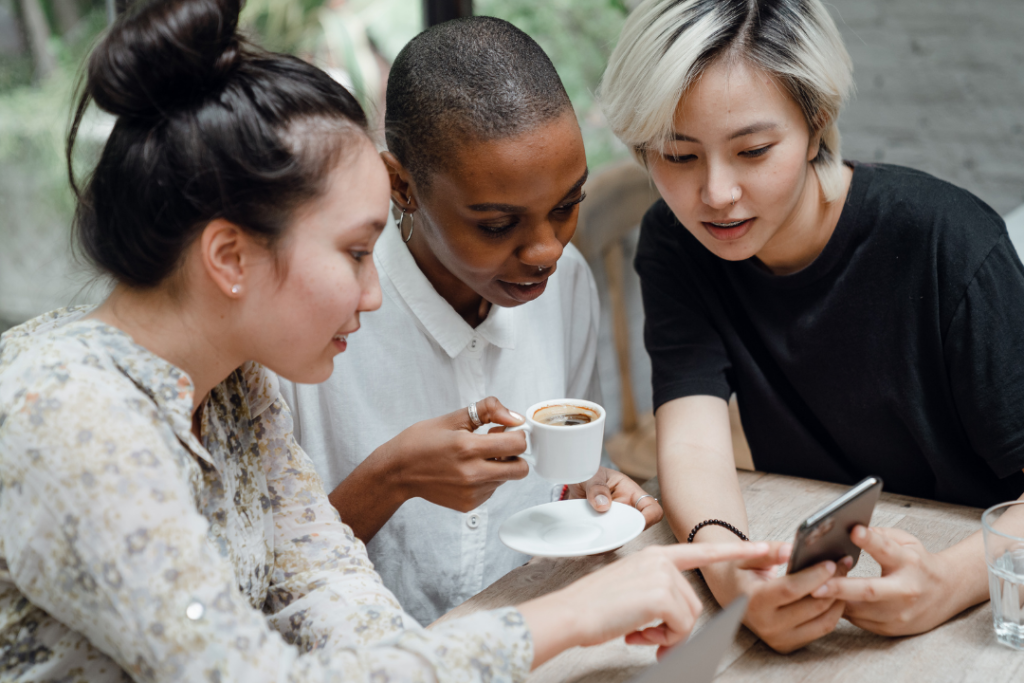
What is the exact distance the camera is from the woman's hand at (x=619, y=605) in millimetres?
733

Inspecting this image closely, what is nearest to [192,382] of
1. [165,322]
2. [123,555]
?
[165,322]

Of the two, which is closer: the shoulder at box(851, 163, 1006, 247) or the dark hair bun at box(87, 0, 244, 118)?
the dark hair bun at box(87, 0, 244, 118)

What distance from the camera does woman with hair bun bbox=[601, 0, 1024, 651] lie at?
111 centimetres

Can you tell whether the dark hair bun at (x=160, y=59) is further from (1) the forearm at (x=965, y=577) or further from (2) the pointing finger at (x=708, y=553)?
(1) the forearm at (x=965, y=577)

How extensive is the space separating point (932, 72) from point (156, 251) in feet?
8.72

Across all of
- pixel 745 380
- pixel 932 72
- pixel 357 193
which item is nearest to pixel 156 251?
pixel 357 193

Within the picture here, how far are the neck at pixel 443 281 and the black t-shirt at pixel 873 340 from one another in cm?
31

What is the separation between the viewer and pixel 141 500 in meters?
0.64

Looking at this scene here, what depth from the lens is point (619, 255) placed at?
7.70 ft

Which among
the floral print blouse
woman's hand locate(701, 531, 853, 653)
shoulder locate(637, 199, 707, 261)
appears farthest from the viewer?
shoulder locate(637, 199, 707, 261)

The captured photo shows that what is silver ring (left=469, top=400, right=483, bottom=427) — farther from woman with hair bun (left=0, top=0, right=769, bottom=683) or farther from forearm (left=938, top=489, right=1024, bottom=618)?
forearm (left=938, top=489, right=1024, bottom=618)

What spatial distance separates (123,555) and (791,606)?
617mm

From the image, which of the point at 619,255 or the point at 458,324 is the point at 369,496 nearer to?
the point at 458,324

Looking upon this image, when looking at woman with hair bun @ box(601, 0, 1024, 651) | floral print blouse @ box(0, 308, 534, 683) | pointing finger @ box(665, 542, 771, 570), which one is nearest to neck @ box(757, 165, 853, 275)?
woman with hair bun @ box(601, 0, 1024, 651)
